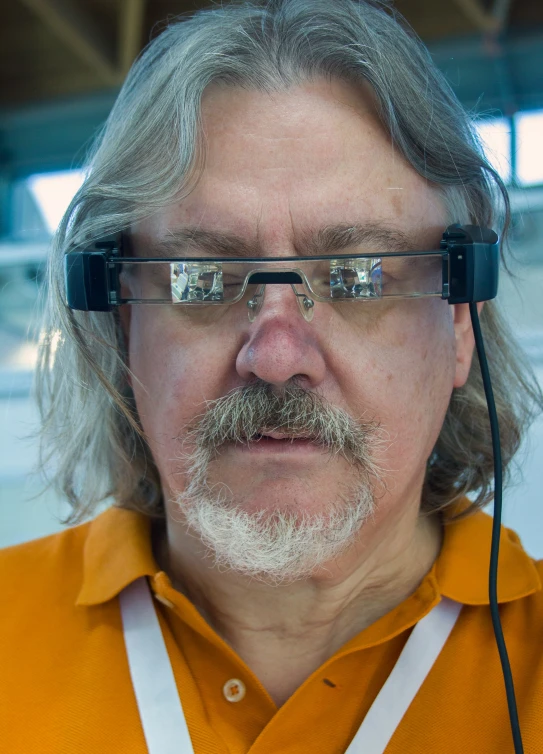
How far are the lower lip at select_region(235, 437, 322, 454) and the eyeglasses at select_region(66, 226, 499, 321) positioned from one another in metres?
0.20

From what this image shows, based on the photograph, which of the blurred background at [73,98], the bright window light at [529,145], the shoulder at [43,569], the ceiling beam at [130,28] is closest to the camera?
the shoulder at [43,569]

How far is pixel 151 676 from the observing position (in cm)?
133

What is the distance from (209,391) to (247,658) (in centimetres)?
51

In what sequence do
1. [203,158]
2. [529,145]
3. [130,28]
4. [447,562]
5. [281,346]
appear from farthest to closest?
1. [130,28]
2. [529,145]
3. [447,562]
4. [203,158]
5. [281,346]

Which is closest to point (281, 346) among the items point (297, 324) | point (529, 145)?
point (297, 324)

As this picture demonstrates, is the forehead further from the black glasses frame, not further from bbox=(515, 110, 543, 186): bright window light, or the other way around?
bbox=(515, 110, 543, 186): bright window light

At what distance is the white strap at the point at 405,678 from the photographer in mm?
1205

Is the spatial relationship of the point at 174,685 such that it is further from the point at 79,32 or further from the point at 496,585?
the point at 79,32

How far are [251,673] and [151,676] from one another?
0.58 ft

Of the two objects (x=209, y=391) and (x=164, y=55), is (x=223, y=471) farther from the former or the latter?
(x=164, y=55)

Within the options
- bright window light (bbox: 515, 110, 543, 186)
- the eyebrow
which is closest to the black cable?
the eyebrow

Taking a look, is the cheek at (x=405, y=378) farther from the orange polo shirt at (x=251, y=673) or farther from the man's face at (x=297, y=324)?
the orange polo shirt at (x=251, y=673)

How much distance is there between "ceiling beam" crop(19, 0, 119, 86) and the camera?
349cm

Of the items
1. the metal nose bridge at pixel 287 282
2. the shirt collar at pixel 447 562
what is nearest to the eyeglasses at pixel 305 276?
the metal nose bridge at pixel 287 282
